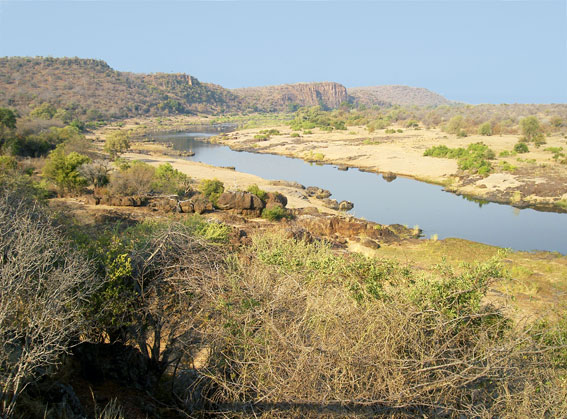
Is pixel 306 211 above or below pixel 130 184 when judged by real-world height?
below

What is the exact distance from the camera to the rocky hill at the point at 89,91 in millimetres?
76250

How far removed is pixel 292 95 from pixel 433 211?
5940 inches

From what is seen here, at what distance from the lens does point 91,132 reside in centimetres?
5891

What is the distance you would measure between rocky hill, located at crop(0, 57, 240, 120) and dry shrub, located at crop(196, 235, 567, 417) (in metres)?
71.5

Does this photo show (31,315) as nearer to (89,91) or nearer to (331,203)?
(331,203)

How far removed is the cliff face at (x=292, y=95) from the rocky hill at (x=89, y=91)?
23.3 metres

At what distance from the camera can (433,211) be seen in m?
24.1

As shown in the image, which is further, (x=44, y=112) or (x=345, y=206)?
(x=44, y=112)

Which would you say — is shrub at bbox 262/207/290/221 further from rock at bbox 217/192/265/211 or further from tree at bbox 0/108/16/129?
tree at bbox 0/108/16/129

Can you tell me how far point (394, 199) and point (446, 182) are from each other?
6714 mm

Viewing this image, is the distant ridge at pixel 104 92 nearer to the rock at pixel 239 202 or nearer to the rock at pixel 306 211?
the rock at pixel 239 202

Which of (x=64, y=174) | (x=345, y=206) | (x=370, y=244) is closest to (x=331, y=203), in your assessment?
(x=345, y=206)

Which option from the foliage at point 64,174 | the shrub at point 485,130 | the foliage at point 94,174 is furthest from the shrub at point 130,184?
the shrub at point 485,130

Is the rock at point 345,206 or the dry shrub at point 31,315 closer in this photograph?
the dry shrub at point 31,315
